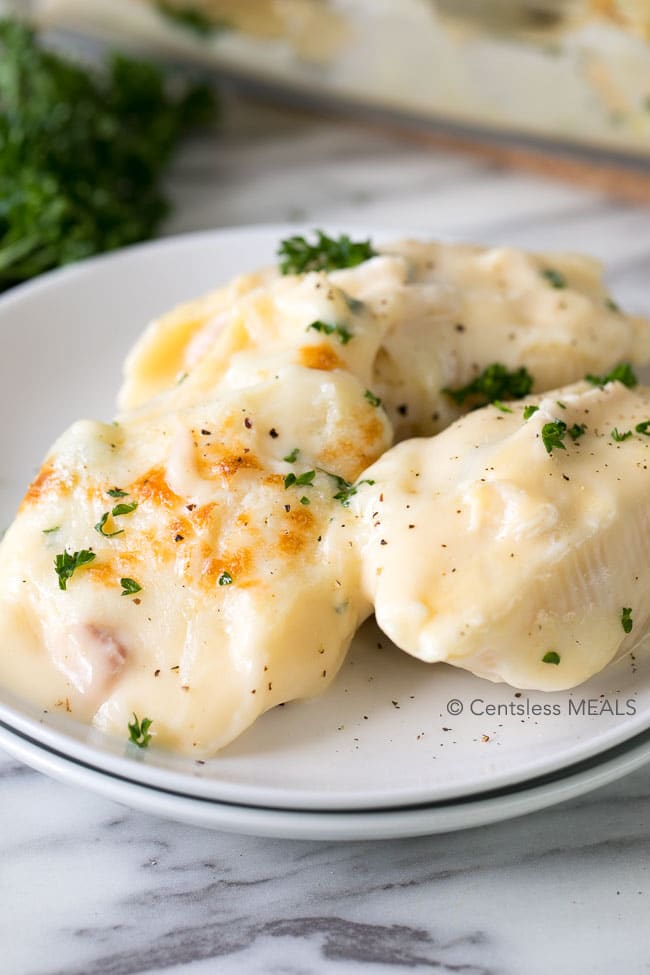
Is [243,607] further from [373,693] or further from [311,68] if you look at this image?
[311,68]

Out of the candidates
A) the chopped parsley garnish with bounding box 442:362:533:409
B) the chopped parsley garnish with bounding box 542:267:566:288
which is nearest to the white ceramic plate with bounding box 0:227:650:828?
the chopped parsley garnish with bounding box 442:362:533:409

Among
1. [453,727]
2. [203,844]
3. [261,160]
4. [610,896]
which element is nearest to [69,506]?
[203,844]

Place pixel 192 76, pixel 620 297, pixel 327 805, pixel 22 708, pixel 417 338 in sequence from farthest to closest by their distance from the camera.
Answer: pixel 192 76
pixel 620 297
pixel 417 338
pixel 22 708
pixel 327 805

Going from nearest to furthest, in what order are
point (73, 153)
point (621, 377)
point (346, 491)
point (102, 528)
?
point (102, 528) < point (346, 491) < point (621, 377) < point (73, 153)

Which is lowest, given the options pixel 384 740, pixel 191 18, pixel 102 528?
pixel 384 740

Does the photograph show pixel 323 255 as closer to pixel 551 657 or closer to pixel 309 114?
pixel 551 657

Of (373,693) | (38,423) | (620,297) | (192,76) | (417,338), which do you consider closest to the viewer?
(373,693)

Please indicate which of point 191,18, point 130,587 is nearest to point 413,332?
point 130,587
